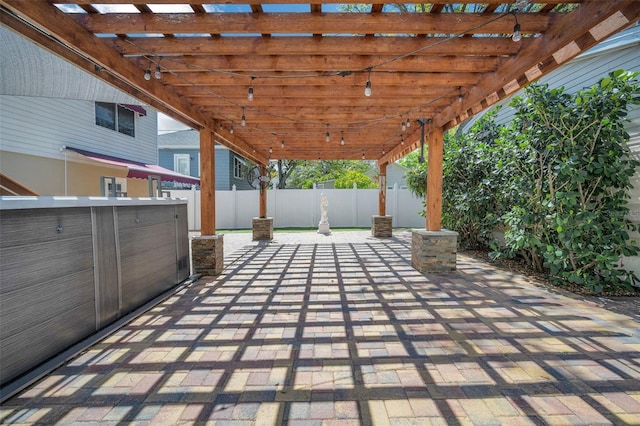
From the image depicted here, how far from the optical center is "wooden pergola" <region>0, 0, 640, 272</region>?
2.63 m

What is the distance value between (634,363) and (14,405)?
4.66m

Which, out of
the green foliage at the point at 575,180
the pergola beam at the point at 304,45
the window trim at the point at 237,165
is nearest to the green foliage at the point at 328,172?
the window trim at the point at 237,165

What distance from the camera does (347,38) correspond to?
10.3 ft

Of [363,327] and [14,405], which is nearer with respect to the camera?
[14,405]

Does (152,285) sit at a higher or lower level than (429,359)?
higher

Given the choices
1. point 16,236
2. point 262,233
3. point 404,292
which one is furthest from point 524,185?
point 262,233

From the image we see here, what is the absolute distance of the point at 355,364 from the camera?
243cm

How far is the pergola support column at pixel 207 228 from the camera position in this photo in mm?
5168

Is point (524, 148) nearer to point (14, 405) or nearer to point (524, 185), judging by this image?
point (524, 185)

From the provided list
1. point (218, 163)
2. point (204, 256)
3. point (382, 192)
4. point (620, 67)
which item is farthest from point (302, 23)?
point (218, 163)

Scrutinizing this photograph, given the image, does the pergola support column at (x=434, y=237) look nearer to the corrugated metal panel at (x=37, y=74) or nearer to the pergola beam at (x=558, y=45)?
the pergola beam at (x=558, y=45)

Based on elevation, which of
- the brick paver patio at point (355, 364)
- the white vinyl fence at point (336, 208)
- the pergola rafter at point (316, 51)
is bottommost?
the brick paver patio at point (355, 364)

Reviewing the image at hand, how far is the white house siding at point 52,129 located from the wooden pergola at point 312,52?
3850 millimetres

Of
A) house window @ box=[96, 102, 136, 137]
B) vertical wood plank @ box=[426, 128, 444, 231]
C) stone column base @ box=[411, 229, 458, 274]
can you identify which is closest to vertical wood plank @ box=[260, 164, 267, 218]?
house window @ box=[96, 102, 136, 137]
